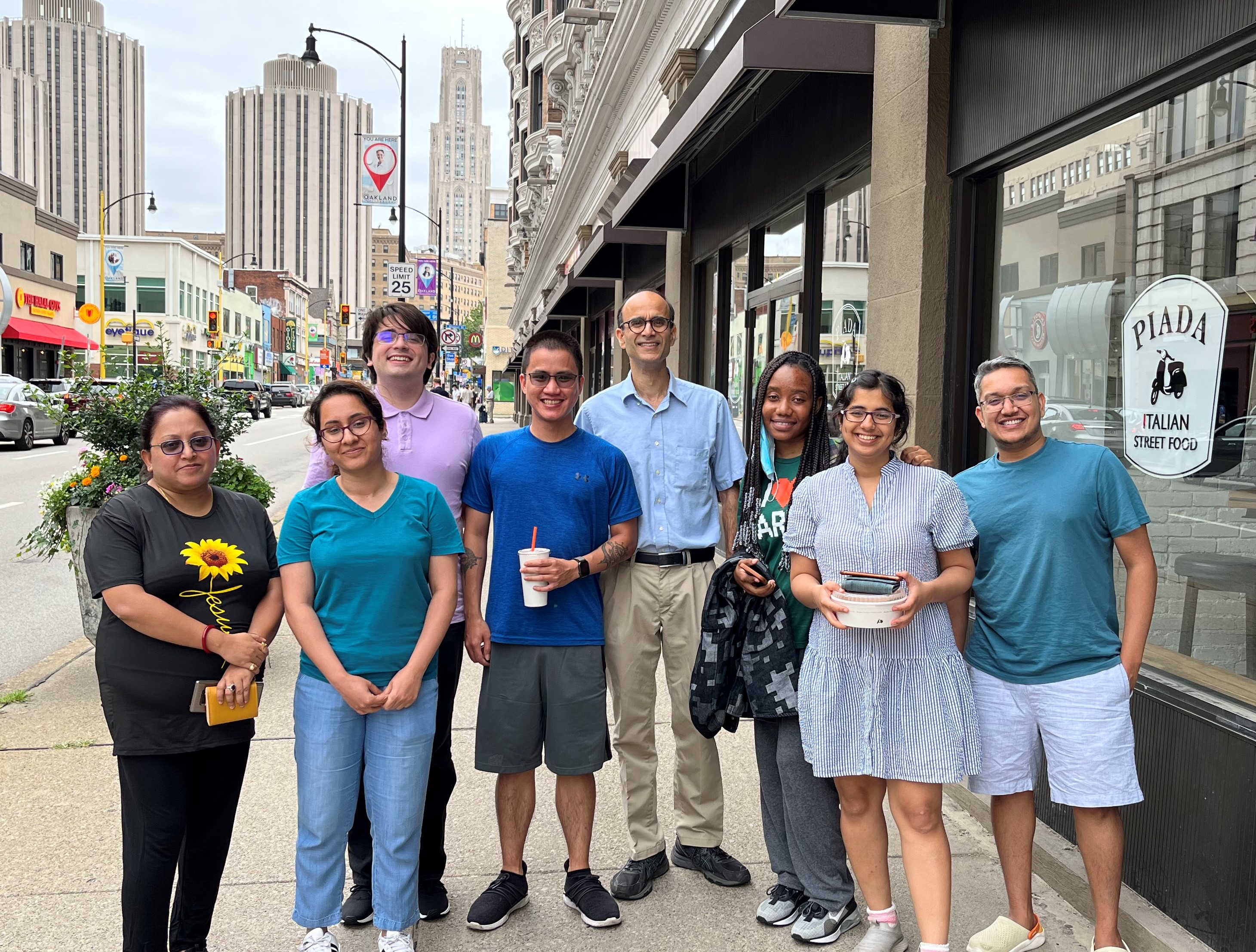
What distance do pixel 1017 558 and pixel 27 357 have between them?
179 ft

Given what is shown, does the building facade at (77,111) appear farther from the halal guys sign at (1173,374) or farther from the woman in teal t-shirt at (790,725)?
the halal guys sign at (1173,374)

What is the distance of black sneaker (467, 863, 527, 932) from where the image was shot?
11.9ft

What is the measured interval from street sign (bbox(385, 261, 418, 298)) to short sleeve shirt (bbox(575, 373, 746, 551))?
19223 millimetres

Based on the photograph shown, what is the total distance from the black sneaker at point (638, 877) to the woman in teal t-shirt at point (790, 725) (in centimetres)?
44

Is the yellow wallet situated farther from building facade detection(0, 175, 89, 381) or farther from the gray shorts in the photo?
building facade detection(0, 175, 89, 381)

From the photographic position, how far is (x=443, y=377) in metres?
53.9

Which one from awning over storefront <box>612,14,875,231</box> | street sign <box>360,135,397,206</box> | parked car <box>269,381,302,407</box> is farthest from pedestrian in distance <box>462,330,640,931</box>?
parked car <box>269,381,302,407</box>

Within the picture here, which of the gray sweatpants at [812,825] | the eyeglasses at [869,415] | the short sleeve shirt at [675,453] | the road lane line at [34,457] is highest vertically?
the eyeglasses at [869,415]

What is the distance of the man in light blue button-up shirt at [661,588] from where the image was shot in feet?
13.1

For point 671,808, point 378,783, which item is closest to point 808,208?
point 671,808

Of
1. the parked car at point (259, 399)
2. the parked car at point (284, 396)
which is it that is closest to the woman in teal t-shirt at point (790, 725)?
the parked car at point (259, 399)

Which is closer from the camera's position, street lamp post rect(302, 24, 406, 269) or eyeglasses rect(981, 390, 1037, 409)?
eyeglasses rect(981, 390, 1037, 409)

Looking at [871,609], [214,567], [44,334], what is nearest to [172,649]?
[214,567]

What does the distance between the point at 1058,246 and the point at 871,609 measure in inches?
96.7
